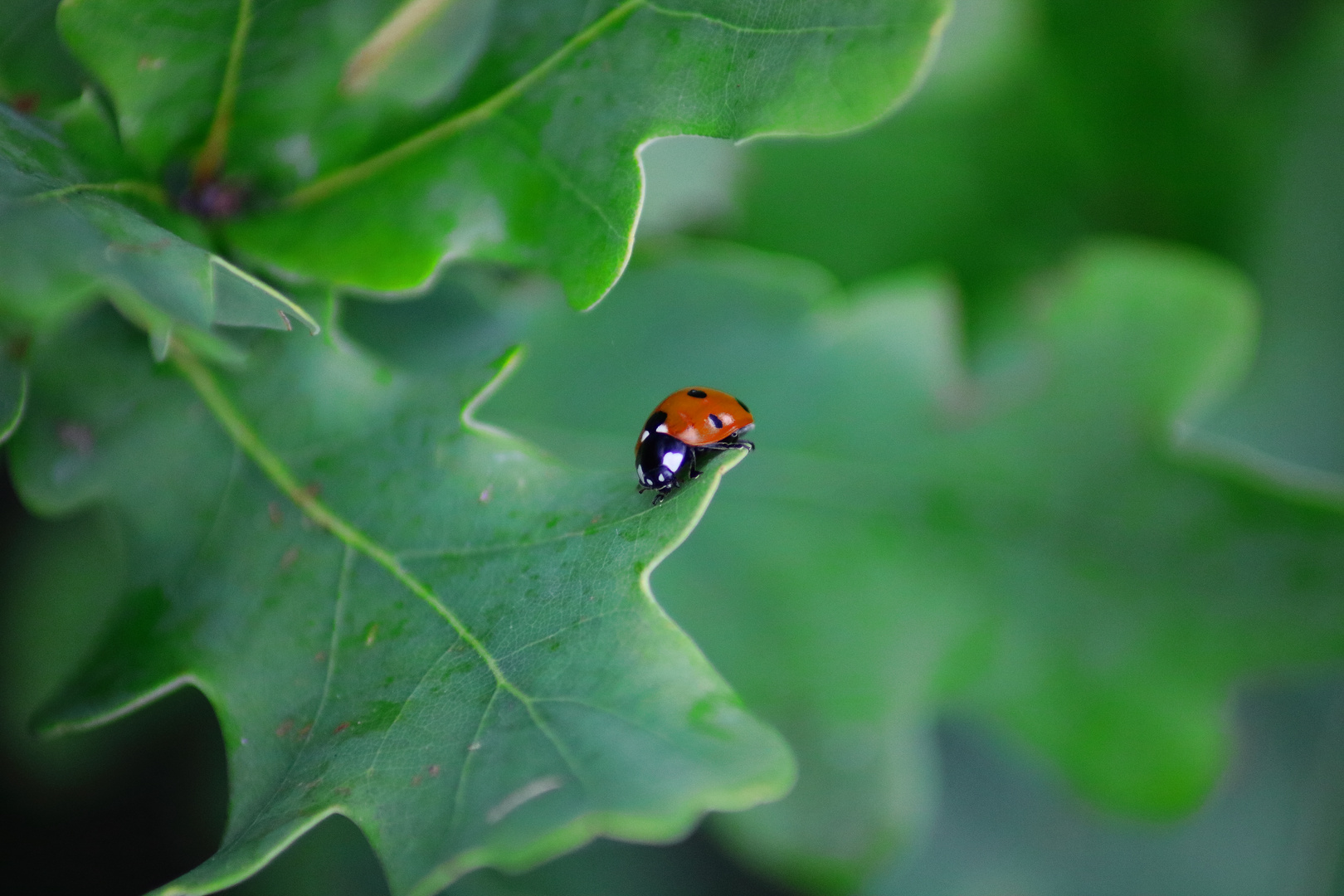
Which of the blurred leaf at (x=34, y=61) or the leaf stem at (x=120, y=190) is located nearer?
the leaf stem at (x=120, y=190)

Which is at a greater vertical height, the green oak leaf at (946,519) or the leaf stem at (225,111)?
the leaf stem at (225,111)

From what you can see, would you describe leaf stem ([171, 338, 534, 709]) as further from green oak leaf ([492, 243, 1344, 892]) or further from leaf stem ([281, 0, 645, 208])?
green oak leaf ([492, 243, 1344, 892])

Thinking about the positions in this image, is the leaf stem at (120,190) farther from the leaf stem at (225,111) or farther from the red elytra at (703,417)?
the red elytra at (703,417)

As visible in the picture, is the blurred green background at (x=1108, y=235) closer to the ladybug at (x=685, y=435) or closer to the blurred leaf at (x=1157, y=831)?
the blurred leaf at (x=1157, y=831)

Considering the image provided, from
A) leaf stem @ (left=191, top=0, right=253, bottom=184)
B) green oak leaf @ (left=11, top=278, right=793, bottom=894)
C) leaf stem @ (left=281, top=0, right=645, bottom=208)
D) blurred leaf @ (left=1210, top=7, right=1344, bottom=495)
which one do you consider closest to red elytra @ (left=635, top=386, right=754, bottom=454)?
green oak leaf @ (left=11, top=278, right=793, bottom=894)

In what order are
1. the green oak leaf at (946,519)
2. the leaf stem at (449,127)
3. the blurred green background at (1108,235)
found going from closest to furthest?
the leaf stem at (449,127), the green oak leaf at (946,519), the blurred green background at (1108,235)

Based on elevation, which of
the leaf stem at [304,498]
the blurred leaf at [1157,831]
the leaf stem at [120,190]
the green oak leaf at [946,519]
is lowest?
the blurred leaf at [1157,831]

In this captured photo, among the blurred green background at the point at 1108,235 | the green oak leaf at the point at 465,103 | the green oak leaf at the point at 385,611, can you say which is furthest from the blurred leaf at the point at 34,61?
the blurred green background at the point at 1108,235

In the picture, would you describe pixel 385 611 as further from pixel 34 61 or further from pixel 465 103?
pixel 34 61

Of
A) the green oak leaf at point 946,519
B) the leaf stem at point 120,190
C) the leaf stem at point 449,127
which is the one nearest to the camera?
the leaf stem at point 120,190

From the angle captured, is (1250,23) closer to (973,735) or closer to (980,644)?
Answer: (980,644)
